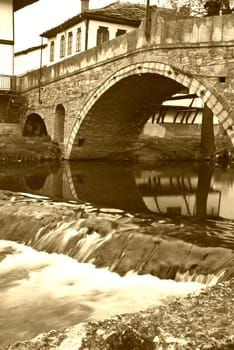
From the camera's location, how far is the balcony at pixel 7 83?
73.9ft

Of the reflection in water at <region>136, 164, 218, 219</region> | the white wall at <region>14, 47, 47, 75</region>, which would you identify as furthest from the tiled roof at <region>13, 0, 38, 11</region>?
the reflection in water at <region>136, 164, 218, 219</region>

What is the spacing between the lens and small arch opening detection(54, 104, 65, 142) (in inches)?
765

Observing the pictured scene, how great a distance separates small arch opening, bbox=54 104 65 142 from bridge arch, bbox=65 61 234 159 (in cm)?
135

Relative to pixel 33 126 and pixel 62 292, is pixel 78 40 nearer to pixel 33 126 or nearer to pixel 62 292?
pixel 33 126

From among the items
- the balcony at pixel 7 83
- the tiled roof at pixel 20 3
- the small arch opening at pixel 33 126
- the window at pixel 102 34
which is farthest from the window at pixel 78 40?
the small arch opening at pixel 33 126

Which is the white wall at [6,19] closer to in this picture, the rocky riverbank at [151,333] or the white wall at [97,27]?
the white wall at [97,27]

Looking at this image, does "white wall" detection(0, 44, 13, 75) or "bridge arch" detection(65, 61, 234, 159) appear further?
"white wall" detection(0, 44, 13, 75)

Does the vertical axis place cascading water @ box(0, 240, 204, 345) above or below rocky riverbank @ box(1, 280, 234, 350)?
below

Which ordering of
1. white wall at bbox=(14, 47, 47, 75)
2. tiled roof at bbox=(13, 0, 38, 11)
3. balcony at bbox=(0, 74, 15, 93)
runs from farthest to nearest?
1. white wall at bbox=(14, 47, 47, 75)
2. tiled roof at bbox=(13, 0, 38, 11)
3. balcony at bbox=(0, 74, 15, 93)

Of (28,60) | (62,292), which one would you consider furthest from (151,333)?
(28,60)

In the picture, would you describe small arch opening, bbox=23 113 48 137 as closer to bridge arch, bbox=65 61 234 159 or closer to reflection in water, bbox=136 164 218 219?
bridge arch, bbox=65 61 234 159

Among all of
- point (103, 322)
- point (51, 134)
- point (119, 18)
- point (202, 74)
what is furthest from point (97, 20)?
point (103, 322)

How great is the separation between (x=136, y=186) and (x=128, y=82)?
3.65 m

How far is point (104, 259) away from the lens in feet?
19.6
